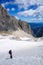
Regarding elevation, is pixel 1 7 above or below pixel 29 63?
above

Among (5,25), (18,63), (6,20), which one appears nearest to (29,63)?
(18,63)

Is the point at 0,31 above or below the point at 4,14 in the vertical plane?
below

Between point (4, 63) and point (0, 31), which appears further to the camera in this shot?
point (0, 31)

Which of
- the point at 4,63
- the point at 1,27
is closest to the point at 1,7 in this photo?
the point at 1,27

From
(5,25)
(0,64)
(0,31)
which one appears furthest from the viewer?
(5,25)

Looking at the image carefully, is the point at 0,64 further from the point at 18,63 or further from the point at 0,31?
the point at 0,31

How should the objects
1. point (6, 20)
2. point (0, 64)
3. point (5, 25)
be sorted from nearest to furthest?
point (0, 64), point (5, 25), point (6, 20)

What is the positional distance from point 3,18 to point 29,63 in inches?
2990

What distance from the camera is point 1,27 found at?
293 ft

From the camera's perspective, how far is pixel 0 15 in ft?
319

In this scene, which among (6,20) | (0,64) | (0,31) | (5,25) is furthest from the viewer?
(6,20)

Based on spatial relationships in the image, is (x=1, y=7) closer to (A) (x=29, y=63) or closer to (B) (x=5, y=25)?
(B) (x=5, y=25)

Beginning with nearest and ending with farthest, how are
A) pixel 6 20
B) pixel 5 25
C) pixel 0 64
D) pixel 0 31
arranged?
1. pixel 0 64
2. pixel 0 31
3. pixel 5 25
4. pixel 6 20

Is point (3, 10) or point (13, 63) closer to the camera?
point (13, 63)
